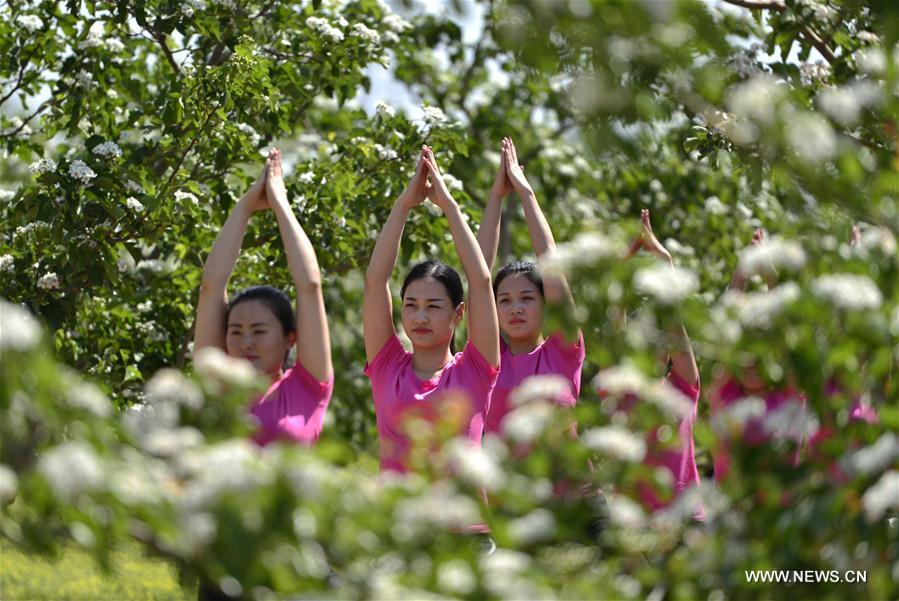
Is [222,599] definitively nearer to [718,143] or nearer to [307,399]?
[307,399]

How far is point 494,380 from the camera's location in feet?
14.8

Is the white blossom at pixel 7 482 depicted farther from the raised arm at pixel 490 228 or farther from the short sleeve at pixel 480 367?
the raised arm at pixel 490 228

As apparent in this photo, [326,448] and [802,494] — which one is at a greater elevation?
[326,448]

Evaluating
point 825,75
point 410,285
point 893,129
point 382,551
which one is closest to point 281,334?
point 410,285

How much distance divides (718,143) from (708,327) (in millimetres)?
2562

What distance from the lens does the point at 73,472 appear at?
2334 millimetres

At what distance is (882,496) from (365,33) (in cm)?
464

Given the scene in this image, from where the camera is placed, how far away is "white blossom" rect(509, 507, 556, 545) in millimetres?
2641

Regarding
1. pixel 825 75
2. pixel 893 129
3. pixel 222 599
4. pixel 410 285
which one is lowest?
pixel 222 599

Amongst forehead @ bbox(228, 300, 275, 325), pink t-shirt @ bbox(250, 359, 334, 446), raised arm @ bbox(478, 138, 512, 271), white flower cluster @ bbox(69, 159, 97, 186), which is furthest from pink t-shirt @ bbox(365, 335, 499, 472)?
white flower cluster @ bbox(69, 159, 97, 186)

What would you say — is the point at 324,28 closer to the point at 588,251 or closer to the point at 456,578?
the point at 588,251

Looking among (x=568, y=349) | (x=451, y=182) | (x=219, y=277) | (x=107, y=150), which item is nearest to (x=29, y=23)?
(x=107, y=150)

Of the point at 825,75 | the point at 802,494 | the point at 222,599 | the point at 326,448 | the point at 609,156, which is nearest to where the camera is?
the point at 326,448

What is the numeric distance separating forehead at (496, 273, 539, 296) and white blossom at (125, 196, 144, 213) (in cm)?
184
